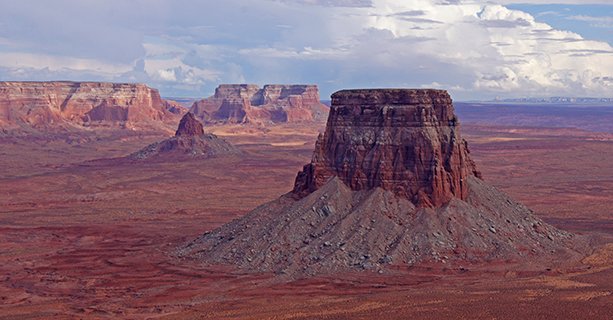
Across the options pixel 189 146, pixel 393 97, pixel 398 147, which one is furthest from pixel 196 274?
pixel 189 146

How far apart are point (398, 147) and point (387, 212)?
18.0 ft

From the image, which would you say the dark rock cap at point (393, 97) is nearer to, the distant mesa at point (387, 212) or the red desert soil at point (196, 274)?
the distant mesa at point (387, 212)

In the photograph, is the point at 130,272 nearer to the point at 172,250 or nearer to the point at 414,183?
the point at 172,250

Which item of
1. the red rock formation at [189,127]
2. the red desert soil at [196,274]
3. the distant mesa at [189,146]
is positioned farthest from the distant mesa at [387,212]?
the red rock formation at [189,127]

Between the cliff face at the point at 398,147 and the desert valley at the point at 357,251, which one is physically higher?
the cliff face at the point at 398,147

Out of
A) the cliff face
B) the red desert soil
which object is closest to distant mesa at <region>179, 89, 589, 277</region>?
the cliff face

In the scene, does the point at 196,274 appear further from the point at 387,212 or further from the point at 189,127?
the point at 189,127

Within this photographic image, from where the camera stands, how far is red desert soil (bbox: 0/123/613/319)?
2128 inches

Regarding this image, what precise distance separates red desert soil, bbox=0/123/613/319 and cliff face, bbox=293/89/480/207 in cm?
948

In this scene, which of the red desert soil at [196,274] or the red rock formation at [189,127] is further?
the red rock formation at [189,127]

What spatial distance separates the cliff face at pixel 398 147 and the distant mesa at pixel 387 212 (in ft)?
0.27

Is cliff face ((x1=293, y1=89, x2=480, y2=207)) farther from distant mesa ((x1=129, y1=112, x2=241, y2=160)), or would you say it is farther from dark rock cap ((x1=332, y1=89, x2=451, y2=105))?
distant mesa ((x1=129, y1=112, x2=241, y2=160))

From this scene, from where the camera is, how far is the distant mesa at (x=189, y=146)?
184 metres

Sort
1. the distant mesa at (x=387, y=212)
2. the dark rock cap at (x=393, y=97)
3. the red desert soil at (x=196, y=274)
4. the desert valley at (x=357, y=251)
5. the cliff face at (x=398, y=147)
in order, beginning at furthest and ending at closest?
the dark rock cap at (x=393, y=97) → the cliff face at (x=398, y=147) → the distant mesa at (x=387, y=212) → the desert valley at (x=357, y=251) → the red desert soil at (x=196, y=274)
